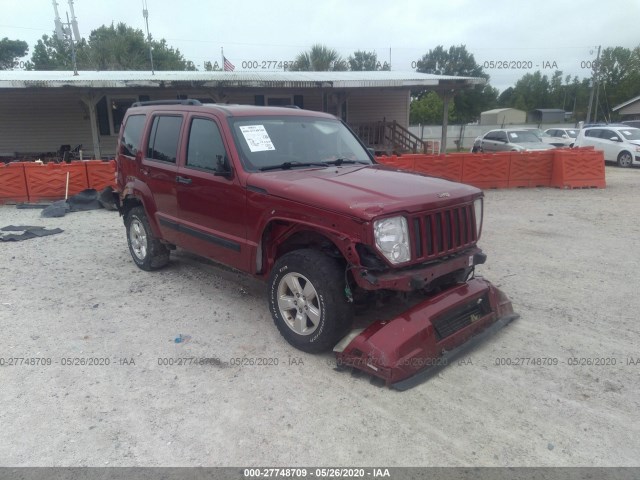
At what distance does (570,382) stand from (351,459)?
1.87m

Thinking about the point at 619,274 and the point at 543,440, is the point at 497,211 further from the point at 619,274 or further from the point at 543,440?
the point at 543,440

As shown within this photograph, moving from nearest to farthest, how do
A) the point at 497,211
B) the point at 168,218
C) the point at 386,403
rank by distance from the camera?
the point at 386,403 < the point at 168,218 < the point at 497,211

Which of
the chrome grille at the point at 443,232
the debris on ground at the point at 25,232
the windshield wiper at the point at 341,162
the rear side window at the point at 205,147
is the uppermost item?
the rear side window at the point at 205,147

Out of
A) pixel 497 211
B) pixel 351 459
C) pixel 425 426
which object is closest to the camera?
pixel 351 459

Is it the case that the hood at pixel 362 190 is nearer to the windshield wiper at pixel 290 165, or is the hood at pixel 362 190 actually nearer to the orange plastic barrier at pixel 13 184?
the windshield wiper at pixel 290 165

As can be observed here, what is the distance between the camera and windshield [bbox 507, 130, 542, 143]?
18.9 m

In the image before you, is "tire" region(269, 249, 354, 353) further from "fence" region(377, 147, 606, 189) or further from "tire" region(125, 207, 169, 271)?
"fence" region(377, 147, 606, 189)

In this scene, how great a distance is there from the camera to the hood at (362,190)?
351cm

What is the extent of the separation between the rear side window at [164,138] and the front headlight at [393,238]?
2.72 m

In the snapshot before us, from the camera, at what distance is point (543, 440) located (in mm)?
2943

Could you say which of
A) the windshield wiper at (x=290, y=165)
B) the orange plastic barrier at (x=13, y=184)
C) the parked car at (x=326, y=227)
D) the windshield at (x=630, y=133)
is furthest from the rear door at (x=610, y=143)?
the orange plastic barrier at (x=13, y=184)

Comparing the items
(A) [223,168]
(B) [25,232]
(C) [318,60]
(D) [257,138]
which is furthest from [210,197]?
(C) [318,60]

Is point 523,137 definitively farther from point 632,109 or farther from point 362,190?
point 632,109

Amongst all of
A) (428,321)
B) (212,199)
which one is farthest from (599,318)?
(212,199)
